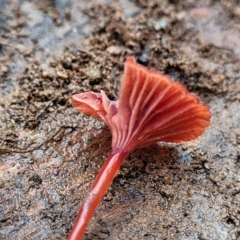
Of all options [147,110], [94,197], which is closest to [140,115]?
[147,110]

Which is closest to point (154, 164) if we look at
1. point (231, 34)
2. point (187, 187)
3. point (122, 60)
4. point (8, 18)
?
point (187, 187)

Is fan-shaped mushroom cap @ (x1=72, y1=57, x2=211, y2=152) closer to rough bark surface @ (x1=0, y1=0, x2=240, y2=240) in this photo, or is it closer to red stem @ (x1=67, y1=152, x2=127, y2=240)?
red stem @ (x1=67, y1=152, x2=127, y2=240)

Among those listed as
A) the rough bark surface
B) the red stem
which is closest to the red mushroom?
the red stem

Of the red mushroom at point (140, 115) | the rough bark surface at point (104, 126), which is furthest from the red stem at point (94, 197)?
the rough bark surface at point (104, 126)

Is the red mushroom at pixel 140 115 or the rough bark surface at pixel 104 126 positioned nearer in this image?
the red mushroom at pixel 140 115

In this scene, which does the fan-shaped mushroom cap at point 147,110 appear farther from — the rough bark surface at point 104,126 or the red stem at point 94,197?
the rough bark surface at point 104,126

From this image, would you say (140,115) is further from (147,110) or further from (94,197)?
(94,197)

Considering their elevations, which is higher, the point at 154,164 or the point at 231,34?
the point at 231,34

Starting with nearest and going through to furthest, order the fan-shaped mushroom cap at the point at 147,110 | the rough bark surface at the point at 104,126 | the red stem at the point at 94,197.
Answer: the fan-shaped mushroom cap at the point at 147,110
the red stem at the point at 94,197
the rough bark surface at the point at 104,126

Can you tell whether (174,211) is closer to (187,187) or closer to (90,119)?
(187,187)
